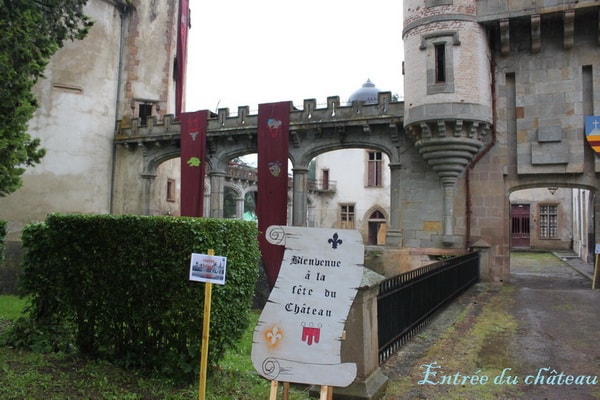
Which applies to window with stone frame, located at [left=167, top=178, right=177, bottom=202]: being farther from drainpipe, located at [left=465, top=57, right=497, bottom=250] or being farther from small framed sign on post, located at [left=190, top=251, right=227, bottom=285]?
small framed sign on post, located at [left=190, top=251, right=227, bottom=285]

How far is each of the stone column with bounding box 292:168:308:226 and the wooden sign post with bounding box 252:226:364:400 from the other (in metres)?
12.6

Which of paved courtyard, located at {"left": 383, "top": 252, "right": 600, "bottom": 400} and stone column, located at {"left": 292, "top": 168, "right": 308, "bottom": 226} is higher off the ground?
stone column, located at {"left": 292, "top": 168, "right": 308, "bottom": 226}

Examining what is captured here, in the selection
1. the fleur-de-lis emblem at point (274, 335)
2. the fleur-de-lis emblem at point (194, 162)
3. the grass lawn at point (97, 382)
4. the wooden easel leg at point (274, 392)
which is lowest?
the grass lawn at point (97, 382)

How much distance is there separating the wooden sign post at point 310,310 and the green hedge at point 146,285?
1369 millimetres

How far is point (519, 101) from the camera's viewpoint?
41.9 ft

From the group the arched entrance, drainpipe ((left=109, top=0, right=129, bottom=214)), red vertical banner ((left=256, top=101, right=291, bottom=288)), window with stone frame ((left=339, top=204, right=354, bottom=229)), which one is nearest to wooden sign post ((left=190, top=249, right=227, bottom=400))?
red vertical banner ((left=256, top=101, right=291, bottom=288))

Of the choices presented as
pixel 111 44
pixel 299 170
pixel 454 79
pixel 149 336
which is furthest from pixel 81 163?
pixel 149 336

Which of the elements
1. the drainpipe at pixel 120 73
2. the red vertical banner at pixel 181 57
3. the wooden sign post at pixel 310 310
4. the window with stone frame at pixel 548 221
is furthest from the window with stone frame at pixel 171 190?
the window with stone frame at pixel 548 221

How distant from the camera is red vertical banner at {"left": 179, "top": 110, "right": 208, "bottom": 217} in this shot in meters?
17.3

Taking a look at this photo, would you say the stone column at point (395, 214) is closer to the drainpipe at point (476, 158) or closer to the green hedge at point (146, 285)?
the drainpipe at point (476, 158)

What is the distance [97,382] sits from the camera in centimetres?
429

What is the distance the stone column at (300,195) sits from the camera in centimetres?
1603

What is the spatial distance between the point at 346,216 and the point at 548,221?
1293cm

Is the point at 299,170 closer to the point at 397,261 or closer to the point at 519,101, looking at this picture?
the point at 397,261
